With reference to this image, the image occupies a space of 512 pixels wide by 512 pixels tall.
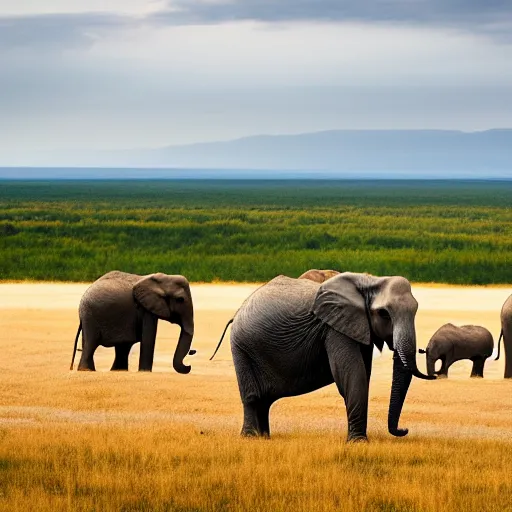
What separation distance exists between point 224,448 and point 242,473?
145 cm

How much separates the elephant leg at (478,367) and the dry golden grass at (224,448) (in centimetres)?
219

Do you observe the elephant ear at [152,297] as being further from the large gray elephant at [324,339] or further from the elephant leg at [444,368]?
the large gray elephant at [324,339]

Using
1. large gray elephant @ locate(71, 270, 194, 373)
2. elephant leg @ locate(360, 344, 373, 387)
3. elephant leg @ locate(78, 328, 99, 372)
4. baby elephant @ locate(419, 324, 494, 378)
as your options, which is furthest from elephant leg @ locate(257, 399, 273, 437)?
baby elephant @ locate(419, 324, 494, 378)

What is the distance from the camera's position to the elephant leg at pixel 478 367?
26.6m

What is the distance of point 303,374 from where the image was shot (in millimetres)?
15125

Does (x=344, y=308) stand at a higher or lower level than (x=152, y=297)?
higher

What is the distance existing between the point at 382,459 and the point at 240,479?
1.98 meters

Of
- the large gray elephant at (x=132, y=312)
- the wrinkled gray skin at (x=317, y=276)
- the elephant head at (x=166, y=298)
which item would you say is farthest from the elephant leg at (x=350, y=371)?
the wrinkled gray skin at (x=317, y=276)

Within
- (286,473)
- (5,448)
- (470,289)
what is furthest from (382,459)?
(470,289)

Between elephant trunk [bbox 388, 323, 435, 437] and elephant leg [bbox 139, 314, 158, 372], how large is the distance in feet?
32.7

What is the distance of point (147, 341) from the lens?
2420cm

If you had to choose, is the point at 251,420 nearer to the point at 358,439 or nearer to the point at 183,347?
the point at 358,439

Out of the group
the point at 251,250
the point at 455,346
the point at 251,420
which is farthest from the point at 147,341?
the point at 251,250

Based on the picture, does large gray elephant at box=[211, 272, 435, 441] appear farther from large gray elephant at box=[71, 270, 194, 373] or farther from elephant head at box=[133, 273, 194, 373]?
elephant head at box=[133, 273, 194, 373]
